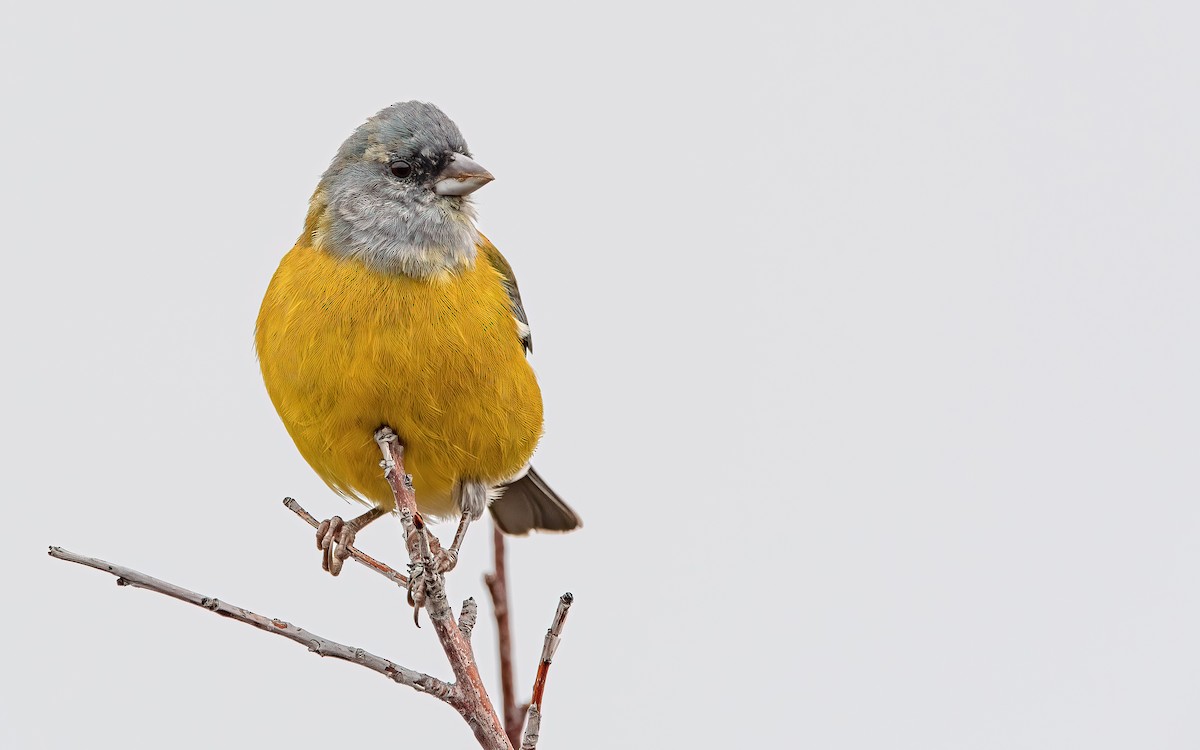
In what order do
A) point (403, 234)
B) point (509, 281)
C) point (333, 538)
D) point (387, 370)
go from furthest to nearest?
point (509, 281) < point (333, 538) < point (403, 234) < point (387, 370)

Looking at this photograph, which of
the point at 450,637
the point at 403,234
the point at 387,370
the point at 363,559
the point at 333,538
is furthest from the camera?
the point at 333,538

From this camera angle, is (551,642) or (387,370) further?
(387,370)

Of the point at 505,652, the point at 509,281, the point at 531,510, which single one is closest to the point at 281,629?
the point at 505,652

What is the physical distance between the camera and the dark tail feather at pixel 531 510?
5418 mm

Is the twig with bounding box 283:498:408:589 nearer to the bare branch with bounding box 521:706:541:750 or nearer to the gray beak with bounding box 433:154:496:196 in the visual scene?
the bare branch with bounding box 521:706:541:750

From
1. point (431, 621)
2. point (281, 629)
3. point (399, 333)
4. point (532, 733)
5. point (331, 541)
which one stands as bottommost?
point (532, 733)

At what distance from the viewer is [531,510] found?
17.9 feet

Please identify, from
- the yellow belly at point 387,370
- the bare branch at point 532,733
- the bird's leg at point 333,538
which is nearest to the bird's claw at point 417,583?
the bare branch at point 532,733

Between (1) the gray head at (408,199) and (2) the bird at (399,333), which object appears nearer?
(2) the bird at (399,333)

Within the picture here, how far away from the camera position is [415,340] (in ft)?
12.9

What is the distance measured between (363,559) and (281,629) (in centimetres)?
66

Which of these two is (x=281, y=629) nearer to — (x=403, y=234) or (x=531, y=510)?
(x=403, y=234)

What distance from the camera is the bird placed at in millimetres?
3908

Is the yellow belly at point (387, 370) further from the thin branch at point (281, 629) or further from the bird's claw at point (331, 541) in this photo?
the thin branch at point (281, 629)
